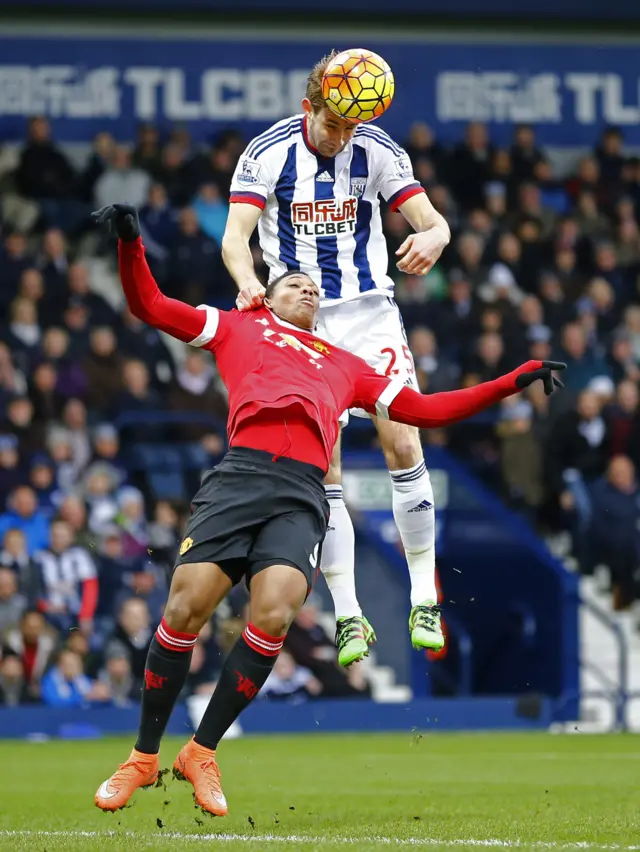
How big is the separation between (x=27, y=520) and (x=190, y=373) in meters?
2.77

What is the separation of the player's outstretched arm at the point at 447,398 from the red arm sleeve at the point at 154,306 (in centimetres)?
87

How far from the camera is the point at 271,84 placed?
19.8m

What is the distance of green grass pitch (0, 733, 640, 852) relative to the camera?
7.11m

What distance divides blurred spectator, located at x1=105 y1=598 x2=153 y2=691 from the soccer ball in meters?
7.45

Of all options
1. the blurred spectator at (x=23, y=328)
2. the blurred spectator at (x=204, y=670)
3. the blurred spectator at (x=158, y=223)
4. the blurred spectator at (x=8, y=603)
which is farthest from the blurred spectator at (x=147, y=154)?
the blurred spectator at (x=204, y=670)

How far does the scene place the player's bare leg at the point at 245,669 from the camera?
7434mm

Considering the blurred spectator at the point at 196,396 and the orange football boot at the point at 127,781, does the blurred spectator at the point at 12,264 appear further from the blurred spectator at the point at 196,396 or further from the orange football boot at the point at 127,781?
the orange football boot at the point at 127,781

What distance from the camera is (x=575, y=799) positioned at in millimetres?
8984

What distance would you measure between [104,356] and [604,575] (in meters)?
6.06

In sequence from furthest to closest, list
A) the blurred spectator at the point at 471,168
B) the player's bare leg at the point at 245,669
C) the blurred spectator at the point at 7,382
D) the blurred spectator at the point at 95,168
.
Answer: the blurred spectator at the point at 471,168 → the blurred spectator at the point at 95,168 → the blurred spectator at the point at 7,382 → the player's bare leg at the point at 245,669

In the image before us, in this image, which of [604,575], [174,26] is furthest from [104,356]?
[604,575]

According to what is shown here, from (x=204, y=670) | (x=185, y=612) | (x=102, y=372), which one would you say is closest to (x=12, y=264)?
(x=102, y=372)

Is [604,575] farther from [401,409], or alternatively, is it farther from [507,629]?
[401,409]

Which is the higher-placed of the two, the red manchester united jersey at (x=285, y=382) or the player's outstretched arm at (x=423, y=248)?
the player's outstretched arm at (x=423, y=248)
